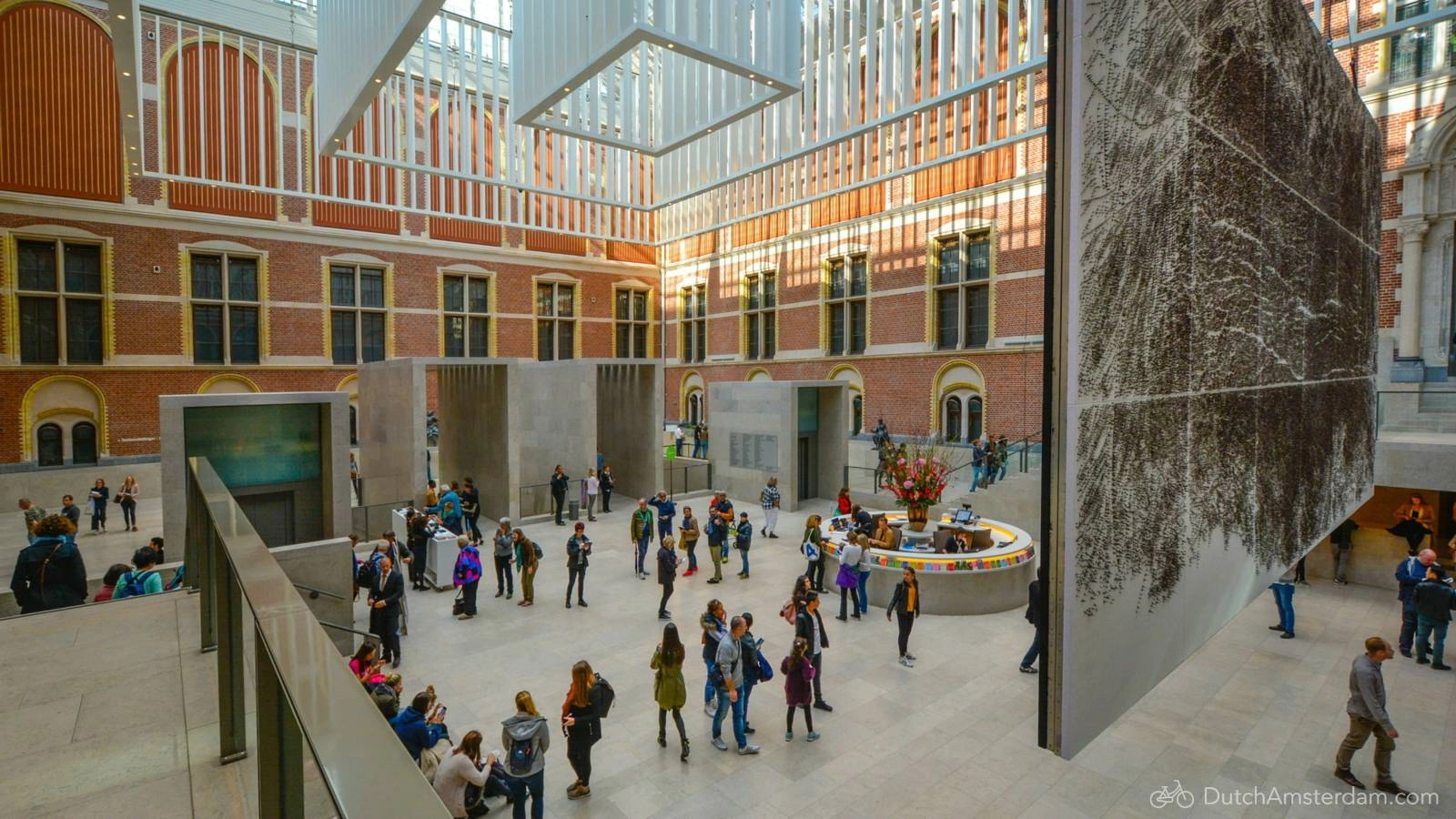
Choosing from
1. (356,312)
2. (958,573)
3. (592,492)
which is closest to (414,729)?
(958,573)

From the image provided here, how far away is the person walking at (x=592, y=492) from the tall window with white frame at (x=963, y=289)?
486 inches

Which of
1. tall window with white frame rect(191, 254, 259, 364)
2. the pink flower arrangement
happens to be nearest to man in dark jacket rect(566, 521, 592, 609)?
the pink flower arrangement

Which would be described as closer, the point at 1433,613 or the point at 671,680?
the point at 671,680

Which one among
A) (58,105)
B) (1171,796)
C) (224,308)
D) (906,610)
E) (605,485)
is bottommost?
(1171,796)

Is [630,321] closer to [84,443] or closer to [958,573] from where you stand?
[84,443]

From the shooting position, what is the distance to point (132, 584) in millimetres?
7129

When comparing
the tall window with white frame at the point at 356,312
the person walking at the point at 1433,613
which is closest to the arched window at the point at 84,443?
the tall window with white frame at the point at 356,312

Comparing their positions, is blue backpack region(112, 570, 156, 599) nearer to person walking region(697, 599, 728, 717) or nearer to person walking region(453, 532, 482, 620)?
person walking region(453, 532, 482, 620)

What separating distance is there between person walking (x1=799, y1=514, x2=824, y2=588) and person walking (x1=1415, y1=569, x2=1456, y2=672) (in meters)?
7.64

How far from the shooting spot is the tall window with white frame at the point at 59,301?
18359mm

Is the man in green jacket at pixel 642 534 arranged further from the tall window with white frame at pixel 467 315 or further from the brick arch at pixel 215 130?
the tall window with white frame at pixel 467 315

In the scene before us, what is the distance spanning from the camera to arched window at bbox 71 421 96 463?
19.0 meters

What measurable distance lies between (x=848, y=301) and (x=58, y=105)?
23789 mm

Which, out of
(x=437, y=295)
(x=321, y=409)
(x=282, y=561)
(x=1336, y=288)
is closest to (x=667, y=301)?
(x=437, y=295)
